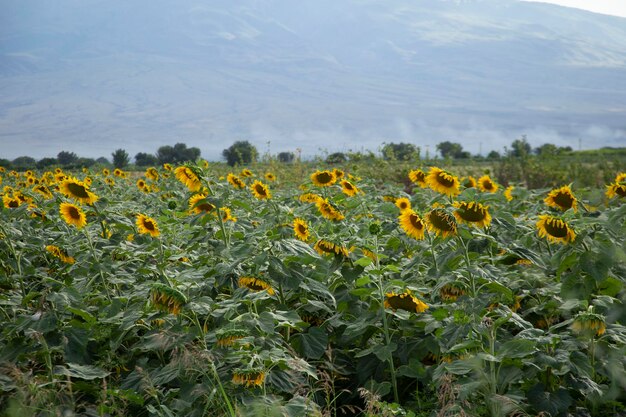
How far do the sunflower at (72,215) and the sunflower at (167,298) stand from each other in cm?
180

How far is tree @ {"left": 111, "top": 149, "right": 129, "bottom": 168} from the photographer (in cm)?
2045

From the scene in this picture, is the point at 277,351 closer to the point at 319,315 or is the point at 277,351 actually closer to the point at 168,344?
the point at 168,344

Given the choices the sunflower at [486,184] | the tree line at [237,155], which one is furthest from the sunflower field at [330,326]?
the tree line at [237,155]

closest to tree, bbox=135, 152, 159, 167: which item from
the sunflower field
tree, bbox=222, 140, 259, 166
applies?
tree, bbox=222, 140, 259, 166

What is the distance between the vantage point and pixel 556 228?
3.31 m

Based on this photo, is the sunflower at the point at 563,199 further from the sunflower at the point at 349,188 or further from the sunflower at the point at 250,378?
the sunflower at the point at 250,378

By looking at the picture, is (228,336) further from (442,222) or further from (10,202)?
(10,202)

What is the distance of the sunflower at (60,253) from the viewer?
4516mm

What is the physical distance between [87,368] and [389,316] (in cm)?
145

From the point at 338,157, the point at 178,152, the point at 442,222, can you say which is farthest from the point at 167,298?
the point at 178,152

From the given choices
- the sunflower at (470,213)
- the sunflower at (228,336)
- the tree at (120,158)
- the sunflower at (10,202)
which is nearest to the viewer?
the sunflower at (228,336)

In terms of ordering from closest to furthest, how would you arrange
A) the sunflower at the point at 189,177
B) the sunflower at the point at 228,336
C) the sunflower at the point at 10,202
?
the sunflower at the point at 228,336 → the sunflower at the point at 189,177 → the sunflower at the point at 10,202

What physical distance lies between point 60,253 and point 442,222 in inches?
107

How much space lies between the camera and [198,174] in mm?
3729
